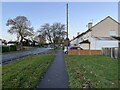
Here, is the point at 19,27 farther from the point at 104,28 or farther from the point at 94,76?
the point at 94,76

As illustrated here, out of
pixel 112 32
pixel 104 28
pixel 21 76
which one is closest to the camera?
pixel 21 76

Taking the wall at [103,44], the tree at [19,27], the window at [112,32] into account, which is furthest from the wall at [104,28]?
the tree at [19,27]

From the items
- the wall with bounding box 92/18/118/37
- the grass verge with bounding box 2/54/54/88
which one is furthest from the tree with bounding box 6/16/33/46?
the grass verge with bounding box 2/54/54/88

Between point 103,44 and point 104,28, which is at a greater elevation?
point 104,28

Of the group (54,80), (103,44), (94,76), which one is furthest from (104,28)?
(54,80)

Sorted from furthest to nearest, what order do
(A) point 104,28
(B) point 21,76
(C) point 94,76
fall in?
(A) point 104,28
(B) point 21,76
(C) point 94,76

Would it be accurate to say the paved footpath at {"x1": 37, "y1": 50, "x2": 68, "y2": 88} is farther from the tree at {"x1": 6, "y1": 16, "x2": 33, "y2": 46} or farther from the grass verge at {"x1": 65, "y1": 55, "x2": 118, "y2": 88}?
the tree at {"x1": 6, "y1": 16, "x2": 33, "y2": 46}

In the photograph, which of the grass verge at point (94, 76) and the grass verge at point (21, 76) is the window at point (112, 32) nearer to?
the grass verge at point (94, 76)

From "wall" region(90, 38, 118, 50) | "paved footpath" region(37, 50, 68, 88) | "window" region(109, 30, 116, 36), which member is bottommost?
"paved footpath" region(37, 50, 68, 88)

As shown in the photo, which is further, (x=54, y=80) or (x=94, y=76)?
(x=94, y=76)

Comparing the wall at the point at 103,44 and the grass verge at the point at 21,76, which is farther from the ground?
the wall at the point at 103,44

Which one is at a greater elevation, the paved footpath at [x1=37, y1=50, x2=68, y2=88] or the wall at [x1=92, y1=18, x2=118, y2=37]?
the wall at [x1=92, y1=18, x2=118, y2=37]

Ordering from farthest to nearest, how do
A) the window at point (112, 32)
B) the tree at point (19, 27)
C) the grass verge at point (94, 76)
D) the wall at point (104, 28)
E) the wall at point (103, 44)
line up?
the tree at point (19, 27) < the window at point (112, 32) < the wall at point (104, 28) < the wall at point (103, 44) < the grass verge at point (94, 76)

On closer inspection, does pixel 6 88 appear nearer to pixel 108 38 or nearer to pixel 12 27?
pixel 108 38
